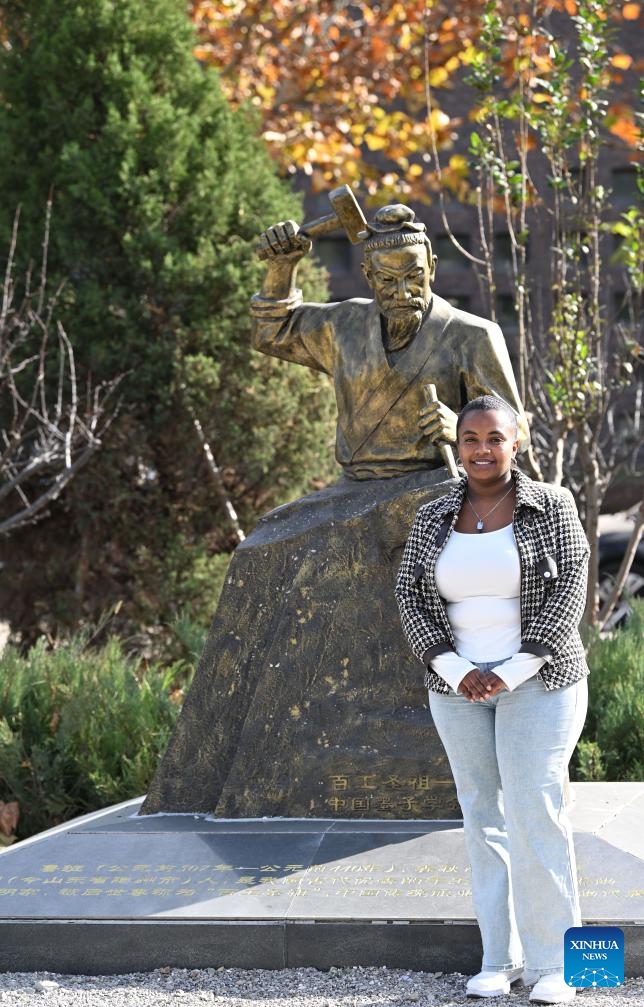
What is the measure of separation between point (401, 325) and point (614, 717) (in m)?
2.26

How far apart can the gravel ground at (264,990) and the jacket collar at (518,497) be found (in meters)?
1.34

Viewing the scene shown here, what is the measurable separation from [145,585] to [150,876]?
4623 millimetres

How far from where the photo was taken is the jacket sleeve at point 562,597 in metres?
3.65

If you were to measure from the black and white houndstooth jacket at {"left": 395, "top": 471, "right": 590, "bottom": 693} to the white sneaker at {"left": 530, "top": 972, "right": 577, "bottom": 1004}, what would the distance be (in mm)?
769

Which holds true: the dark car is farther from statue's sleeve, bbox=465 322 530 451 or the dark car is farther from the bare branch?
statue's sleeve, bbox=465 322 530 451

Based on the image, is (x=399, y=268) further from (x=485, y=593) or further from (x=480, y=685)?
(x=480, y=685)

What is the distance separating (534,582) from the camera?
370 centimetres

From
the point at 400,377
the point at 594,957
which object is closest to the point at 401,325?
the point at 400,377

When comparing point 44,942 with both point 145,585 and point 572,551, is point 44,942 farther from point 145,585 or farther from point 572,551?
point 145,585

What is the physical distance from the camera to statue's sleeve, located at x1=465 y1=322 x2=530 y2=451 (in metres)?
5.31

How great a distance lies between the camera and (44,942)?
4.32m

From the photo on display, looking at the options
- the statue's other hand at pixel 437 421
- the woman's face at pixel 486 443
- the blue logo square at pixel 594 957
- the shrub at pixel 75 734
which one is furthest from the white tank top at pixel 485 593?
the shrub at pixel 75 734

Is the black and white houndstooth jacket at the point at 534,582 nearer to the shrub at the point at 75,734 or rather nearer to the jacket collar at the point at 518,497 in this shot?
the jacket collar at the point at 518,497

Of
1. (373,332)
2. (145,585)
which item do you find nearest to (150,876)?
(373,332)
